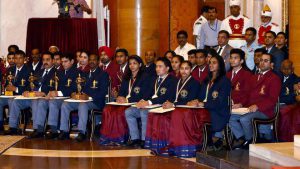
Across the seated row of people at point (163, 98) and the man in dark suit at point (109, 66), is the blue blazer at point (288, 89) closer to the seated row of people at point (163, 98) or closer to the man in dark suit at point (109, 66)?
the seated row of people at point (163, 98)

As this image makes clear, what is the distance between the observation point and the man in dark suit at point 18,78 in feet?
42.4

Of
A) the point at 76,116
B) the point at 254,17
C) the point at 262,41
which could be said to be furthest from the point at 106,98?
the point at 254,17

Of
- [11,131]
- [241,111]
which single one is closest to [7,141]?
[11,131]

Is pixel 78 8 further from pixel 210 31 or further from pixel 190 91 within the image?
pixel 190 91

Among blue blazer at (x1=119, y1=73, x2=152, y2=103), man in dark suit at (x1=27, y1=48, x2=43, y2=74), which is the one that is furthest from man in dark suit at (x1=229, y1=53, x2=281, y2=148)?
man in dark suit at (x1=27, y1=48, x2=43, y2=74)

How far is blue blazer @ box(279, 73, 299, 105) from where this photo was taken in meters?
10.5

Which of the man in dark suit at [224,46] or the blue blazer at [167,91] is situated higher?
the man in dark suit at [224,46]

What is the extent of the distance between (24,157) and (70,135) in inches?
99.8

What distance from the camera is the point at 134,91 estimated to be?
11367 millimetres

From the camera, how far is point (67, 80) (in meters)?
12.5

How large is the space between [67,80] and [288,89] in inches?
151

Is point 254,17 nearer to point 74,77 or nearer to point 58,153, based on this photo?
point 74,77

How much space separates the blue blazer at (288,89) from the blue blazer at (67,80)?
3596 millimetres

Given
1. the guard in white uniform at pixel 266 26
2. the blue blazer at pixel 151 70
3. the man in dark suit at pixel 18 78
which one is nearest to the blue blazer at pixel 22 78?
the man in dark suit at pixel 18 78
